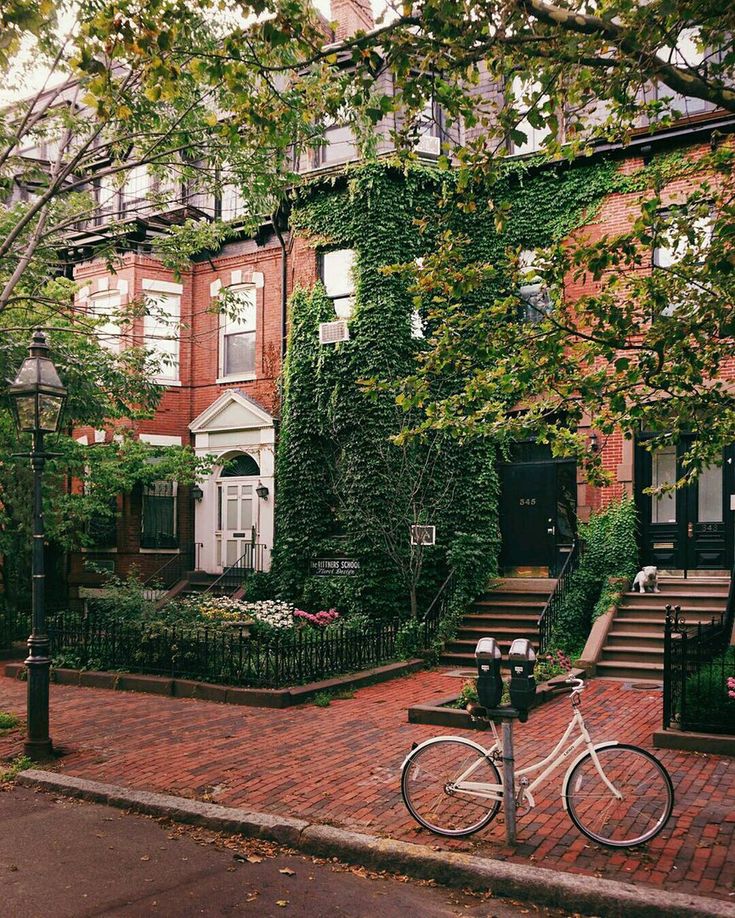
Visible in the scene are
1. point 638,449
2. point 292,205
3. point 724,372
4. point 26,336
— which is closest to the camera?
point 26,336

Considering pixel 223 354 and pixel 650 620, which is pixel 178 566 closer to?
pixel 223 354

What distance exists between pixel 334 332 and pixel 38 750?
466 inches

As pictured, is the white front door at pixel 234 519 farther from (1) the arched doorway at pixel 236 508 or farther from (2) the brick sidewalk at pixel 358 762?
(2) the brick sidewalk at pixel 358 762

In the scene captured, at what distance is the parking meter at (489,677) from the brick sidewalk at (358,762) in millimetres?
998

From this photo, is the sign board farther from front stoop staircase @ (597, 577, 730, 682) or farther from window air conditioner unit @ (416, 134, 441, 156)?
window air conditioner unit @ (416, 134, 441, 156)

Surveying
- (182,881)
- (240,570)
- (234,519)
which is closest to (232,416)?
(234,519)

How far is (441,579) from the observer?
17.2m

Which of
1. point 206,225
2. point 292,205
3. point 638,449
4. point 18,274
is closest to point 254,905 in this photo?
point 18,274

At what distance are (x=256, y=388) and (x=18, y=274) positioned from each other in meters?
9.82

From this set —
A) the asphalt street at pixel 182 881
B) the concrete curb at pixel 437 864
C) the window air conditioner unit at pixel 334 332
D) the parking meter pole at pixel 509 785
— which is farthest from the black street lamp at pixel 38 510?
the window air conditioner unit at pixel 334 332

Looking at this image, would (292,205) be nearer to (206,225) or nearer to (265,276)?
(265,276)

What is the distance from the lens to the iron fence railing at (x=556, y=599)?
558 inches

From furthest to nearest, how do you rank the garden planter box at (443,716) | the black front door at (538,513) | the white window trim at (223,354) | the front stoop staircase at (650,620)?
the white window trim at (223,354) < the black front door at (538,513) < the front stoop staircase at (650,620) < the garden planter box at (443,716)

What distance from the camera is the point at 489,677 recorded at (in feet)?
19.5
